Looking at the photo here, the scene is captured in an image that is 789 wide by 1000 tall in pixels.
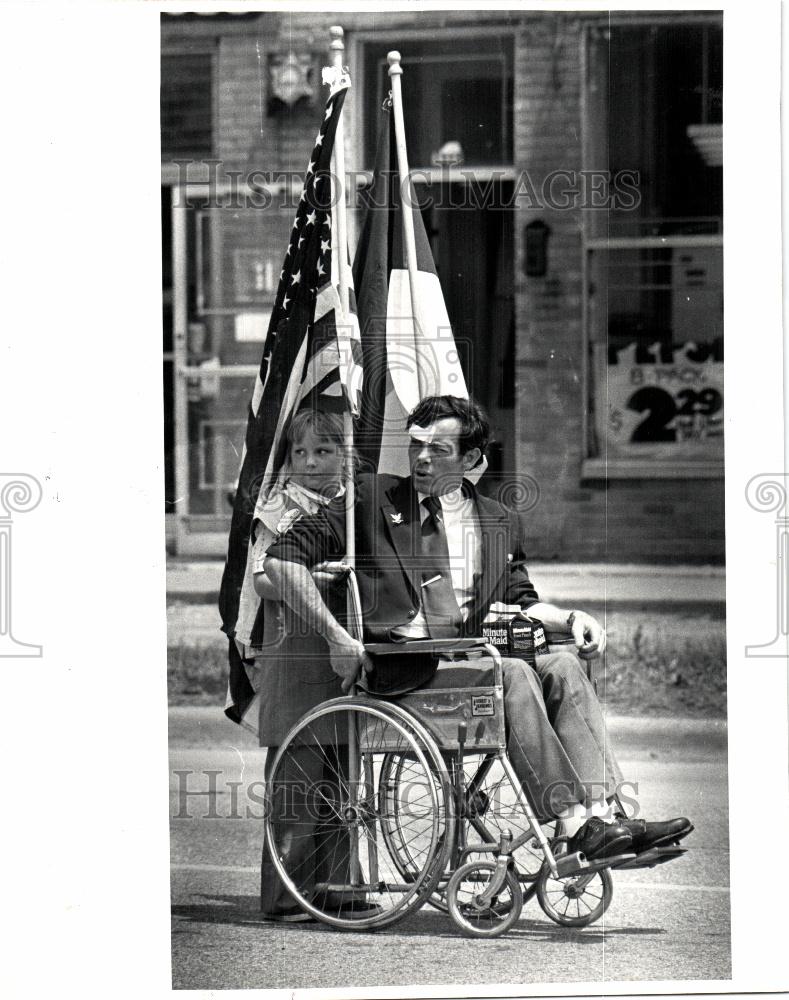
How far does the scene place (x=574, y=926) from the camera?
5297 millimetres

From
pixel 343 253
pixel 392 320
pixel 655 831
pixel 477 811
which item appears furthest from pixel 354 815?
pixel 343 253

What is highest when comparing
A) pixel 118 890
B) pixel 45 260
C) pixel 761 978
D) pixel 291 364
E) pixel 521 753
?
pixel 45 260

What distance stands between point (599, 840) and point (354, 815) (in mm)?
794

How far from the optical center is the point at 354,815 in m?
5.32

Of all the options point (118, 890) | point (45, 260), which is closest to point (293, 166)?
point (45, 260)

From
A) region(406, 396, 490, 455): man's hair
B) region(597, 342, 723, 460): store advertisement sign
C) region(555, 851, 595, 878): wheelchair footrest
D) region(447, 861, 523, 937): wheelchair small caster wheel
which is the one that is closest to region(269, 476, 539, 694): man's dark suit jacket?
region(406, 396, 490, 455): man's hair

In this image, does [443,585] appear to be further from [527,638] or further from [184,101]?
[184,101]

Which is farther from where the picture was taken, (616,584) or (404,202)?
(616,584)

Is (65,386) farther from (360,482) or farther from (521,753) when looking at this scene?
(521,753)

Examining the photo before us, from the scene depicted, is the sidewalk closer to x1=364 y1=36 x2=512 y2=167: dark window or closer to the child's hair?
the child's hair

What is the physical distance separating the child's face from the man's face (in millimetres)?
240

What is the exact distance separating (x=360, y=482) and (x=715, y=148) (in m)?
1.55

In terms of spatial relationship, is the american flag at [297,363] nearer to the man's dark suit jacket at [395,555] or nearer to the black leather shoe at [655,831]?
the man's dark suit jacket at [395,555]

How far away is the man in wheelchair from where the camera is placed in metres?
5.28
